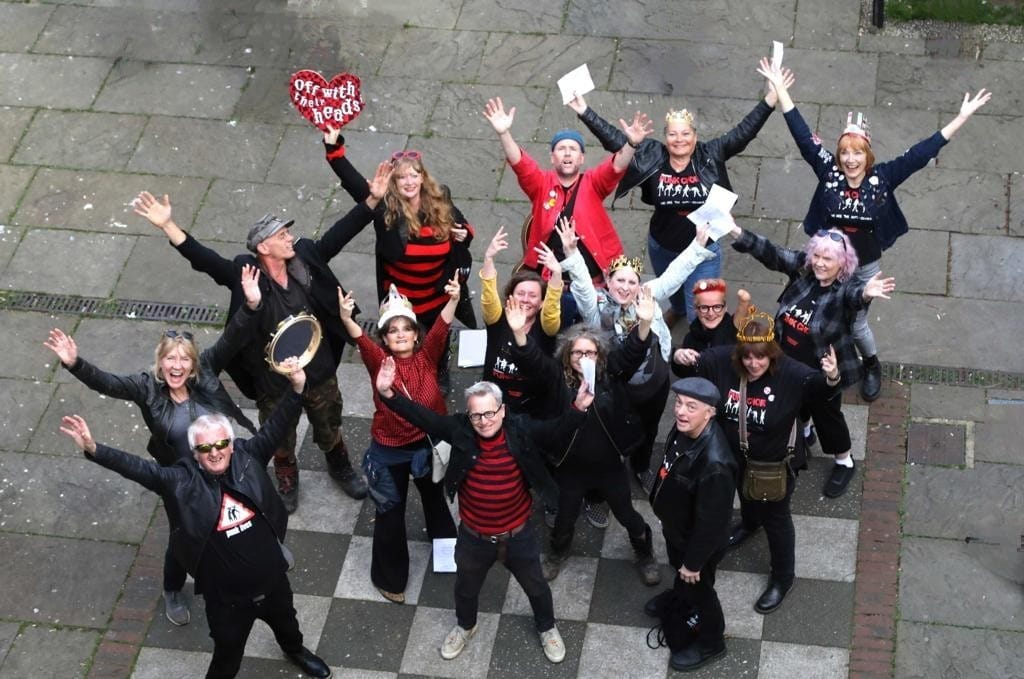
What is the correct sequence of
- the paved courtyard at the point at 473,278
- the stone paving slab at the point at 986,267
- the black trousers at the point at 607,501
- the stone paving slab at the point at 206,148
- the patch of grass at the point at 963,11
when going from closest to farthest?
1. the black trousers at the point at 607,501
2. the paved courtyard at the point at 473,278
3. the stone paving slab at the point at 986,267
4. the stone paving slab at the point at 206,148
5. the patch of grass at the point at 963,11

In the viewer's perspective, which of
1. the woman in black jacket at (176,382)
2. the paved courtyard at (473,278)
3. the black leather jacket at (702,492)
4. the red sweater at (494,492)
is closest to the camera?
the black leather jacket at (702,492)

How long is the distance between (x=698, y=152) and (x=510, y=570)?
114 inches

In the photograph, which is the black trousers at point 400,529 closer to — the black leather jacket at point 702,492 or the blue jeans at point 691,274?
the black leather jacket at point 702,492

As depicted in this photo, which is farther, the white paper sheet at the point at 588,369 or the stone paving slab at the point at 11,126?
the stone paving slab at the point at 11,126

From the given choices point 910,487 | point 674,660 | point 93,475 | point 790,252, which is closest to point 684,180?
point 790,252

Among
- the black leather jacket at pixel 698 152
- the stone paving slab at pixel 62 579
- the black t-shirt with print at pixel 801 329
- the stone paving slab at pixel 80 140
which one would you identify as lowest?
the stone paving slab at pixel 62 579

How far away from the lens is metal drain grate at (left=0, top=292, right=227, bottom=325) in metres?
10.1

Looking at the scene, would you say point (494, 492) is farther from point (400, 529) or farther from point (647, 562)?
point (647, 562)

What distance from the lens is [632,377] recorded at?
767 cm

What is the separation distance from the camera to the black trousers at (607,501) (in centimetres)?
767

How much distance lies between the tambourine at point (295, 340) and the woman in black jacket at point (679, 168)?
7.42ft

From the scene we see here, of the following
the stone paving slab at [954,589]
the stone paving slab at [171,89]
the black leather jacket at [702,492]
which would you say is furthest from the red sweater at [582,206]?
the stone paving slab at [171,89]

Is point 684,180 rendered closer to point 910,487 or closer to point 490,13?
point 910,487

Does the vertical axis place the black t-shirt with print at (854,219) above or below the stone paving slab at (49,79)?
above
